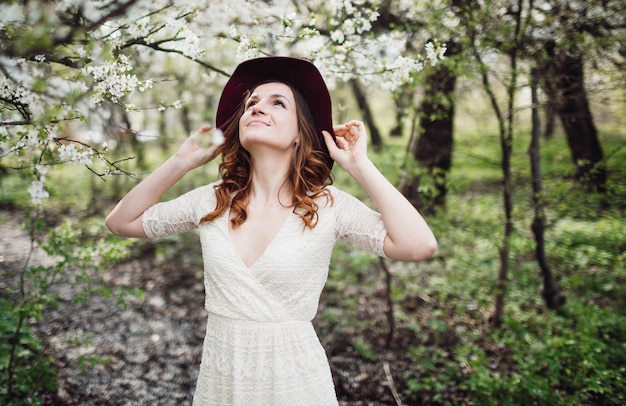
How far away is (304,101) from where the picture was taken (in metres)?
2.06

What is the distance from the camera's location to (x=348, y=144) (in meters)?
1.99

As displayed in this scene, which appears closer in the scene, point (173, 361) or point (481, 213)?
point (173, 361)

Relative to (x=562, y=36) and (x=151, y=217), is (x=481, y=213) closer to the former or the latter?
(x=562, y=36)

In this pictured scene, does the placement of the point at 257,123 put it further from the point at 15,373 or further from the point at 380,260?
the point at 380,260

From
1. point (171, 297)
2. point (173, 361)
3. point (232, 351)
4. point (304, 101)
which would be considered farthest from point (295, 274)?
point (171, 297)

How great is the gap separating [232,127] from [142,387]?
2527mm

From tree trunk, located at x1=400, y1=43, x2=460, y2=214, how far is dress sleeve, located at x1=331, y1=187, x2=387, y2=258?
170 centimetres

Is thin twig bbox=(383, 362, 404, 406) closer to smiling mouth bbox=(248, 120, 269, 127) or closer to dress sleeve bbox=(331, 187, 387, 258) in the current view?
dress sleeve bbox=(331, 187, 387, 258)

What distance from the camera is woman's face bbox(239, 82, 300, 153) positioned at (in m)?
1.81

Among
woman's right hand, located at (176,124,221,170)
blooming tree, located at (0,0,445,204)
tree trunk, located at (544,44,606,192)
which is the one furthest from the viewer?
tree trunk, located at (544,44,606,192)

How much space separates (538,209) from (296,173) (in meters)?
2.93

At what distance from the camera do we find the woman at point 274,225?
1693 mm

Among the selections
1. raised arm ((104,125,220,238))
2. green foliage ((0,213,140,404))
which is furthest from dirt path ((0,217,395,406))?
raised arm ((104,125,220,238))

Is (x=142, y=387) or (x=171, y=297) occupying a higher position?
(x=171, y=297)
